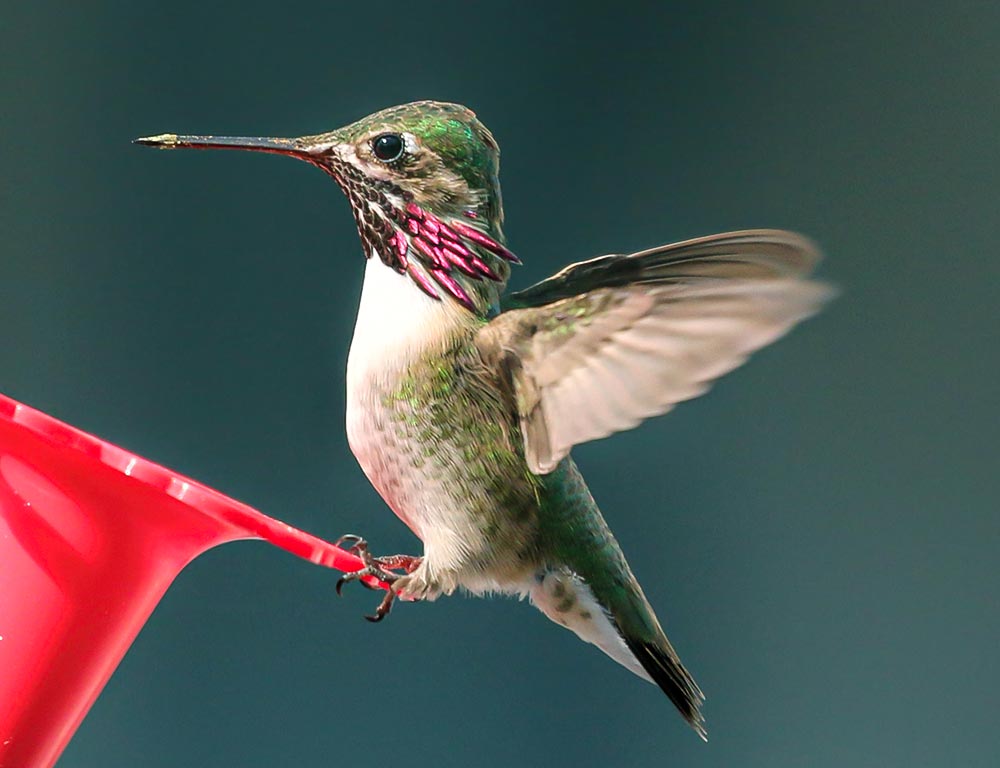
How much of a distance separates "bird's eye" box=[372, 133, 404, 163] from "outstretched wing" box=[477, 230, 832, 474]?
0.57 feet

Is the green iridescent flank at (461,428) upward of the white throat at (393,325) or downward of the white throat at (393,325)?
downward

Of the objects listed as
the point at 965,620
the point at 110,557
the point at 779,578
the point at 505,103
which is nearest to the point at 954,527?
the point at 965,620

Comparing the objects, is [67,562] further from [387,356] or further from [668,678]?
[668,678]

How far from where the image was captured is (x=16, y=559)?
0.94m

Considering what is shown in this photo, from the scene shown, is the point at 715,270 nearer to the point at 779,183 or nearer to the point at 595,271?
the point at 595,271

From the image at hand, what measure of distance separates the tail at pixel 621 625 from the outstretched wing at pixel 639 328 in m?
0.21

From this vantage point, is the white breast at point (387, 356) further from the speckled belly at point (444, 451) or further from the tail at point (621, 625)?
the tail at point (621, 625)

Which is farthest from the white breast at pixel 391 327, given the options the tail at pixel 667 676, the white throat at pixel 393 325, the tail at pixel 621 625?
the tail at pixel 667 676

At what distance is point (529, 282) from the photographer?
7.44 ft

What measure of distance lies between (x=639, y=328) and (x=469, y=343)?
0.56 feet

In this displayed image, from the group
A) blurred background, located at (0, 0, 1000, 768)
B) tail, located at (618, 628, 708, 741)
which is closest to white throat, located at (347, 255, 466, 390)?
tail, located at (618, 628, 708, 741)

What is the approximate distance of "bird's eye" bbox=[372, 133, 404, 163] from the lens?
3.46 feet

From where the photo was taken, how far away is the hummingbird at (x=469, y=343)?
99cm

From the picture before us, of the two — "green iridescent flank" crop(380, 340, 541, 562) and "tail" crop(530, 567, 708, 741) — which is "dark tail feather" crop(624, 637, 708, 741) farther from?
"green iridescent flank" crop(380, 340, 541, 562)
